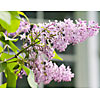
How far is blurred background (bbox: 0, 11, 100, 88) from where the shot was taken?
2.97 m

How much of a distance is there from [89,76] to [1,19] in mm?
2732

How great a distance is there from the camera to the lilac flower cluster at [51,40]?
1.23 ft

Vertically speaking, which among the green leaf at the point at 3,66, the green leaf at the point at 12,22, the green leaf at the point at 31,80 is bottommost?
the green leaf at the point at 31,80

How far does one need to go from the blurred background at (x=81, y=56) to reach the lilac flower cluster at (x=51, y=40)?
2499mm

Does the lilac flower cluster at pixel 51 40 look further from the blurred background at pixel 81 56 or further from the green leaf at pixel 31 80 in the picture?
the blurred background at pixel 81 56

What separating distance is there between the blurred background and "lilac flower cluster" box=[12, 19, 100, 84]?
98.4 inches

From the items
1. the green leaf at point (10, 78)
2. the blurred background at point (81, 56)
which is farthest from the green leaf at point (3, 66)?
the blurred background at point (81, 56)

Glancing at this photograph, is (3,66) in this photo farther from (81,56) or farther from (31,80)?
(81,56)

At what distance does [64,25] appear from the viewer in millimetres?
376

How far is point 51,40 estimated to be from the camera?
1.24 ft
